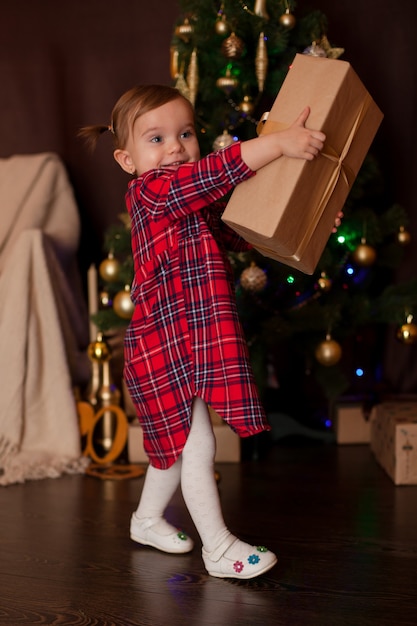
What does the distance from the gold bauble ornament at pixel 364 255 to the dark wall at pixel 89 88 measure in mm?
433

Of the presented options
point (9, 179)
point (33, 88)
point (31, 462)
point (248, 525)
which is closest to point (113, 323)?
point (31, 462)

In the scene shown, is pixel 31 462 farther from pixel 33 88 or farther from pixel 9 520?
pixel 33 88

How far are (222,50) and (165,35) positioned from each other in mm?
719

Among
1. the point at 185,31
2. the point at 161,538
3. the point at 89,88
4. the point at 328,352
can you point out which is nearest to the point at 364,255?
the point at 328,352

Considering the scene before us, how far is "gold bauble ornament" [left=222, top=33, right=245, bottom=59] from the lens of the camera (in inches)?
74.1

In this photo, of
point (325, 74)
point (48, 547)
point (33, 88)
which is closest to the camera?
point (325, 74)

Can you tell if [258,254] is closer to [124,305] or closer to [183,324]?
[124,305]

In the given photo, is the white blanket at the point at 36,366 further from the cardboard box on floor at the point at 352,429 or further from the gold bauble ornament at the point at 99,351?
the cardboard box on floor at the point at 352,429

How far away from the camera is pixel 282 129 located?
3.80ft

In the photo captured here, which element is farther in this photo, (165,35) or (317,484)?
(165,35)

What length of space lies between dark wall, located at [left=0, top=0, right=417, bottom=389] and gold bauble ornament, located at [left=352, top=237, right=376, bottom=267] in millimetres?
433

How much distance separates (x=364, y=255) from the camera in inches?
A: 80.9

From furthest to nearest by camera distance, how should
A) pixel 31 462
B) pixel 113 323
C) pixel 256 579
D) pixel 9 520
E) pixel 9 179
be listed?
pixel 9 179
pixel 113 323
pixel 31 462
pixel 9 520
pixel 256 579

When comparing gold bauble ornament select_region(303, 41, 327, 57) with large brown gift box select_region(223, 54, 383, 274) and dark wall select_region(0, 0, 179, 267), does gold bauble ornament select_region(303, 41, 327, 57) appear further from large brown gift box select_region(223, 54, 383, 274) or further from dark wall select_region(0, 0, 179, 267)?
dark wall select_region(0, 0, 179, 267)
